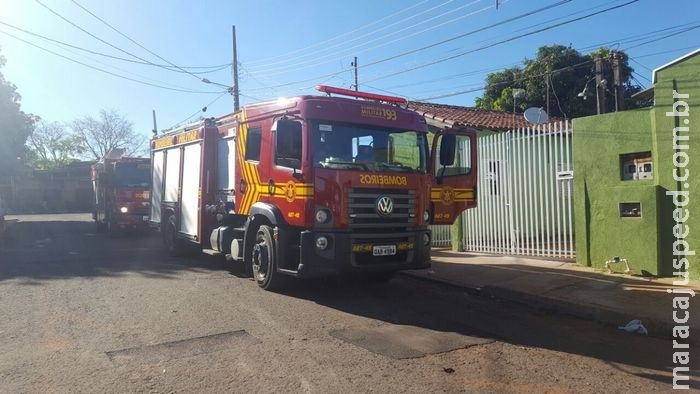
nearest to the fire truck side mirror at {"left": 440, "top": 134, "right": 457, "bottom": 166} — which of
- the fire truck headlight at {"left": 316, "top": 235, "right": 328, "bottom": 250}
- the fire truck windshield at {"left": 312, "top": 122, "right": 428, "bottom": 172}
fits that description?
the fire truck windshield at {"left": 312, "top": 122, "right": 428, "bottom": 172}

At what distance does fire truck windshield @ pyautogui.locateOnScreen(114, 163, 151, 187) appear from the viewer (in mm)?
18344

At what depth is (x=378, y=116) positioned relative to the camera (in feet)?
26.9

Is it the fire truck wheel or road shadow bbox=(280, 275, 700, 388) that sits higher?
the fire truck wheel

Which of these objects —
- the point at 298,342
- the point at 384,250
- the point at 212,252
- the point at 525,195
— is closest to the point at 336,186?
the point at 384,250

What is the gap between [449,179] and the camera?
28.9 ft

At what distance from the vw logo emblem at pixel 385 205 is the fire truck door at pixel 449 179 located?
109cm

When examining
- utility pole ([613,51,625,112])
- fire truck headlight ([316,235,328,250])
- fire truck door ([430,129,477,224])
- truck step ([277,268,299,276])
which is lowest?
truck step ([277,268,299,276])

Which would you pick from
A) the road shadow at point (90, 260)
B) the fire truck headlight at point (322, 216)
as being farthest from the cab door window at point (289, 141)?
the road shadow at point (90, 260)

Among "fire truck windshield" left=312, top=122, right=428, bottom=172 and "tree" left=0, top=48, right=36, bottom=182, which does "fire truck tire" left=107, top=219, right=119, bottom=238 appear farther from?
"fire truck windshield" left=312, top=122, right=428, bottom=172

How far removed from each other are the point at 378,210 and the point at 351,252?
2.33 ft

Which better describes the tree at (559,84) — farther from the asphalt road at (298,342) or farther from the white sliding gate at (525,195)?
the asphalt road at (298,342)

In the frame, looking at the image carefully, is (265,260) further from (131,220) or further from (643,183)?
(131,220)

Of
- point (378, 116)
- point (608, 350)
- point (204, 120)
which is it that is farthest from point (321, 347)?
point (204, 120)

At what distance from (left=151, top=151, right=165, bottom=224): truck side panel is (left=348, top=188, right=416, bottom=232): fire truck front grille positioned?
24.2 feet
